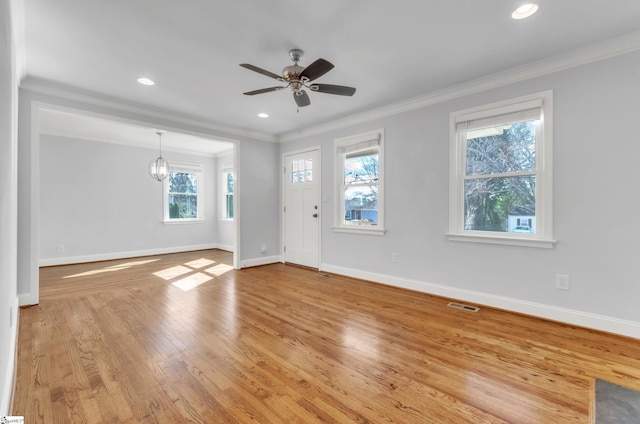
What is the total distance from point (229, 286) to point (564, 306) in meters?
3.88

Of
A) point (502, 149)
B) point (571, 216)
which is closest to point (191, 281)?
point (502, 149)

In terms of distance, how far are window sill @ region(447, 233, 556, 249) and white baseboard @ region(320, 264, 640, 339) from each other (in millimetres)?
591

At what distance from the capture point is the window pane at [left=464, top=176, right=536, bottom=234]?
9.96 ft

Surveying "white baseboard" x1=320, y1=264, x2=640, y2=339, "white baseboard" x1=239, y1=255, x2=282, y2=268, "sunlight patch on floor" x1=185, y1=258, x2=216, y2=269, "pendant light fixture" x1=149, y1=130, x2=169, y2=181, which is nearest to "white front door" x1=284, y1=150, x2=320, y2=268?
"white baseboard" x1=239, y1=255, x2=282, y2=268

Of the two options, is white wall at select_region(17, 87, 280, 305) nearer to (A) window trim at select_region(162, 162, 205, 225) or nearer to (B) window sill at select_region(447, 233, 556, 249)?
(A) window trim at select_region(162, 162, 205, 225)

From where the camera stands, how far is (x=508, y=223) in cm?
317

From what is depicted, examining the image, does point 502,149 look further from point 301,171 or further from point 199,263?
point 199,263

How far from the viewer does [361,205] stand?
15.1 feet

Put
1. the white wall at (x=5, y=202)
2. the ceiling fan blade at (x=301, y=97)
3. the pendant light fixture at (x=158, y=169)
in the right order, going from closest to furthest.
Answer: the white wall at (x=5, y=202), the ceiling fan blade at (x=301, y=97), the pendant light fixture at (x=158, y=169)

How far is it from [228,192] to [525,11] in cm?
679

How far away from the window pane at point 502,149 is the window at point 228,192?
574 centimetres

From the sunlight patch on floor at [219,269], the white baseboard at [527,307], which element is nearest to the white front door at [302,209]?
the sunlight patch on floor at [219,269]

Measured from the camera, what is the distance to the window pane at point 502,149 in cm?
303

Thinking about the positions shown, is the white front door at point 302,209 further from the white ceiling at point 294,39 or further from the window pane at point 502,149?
the window pane at point 502,149
